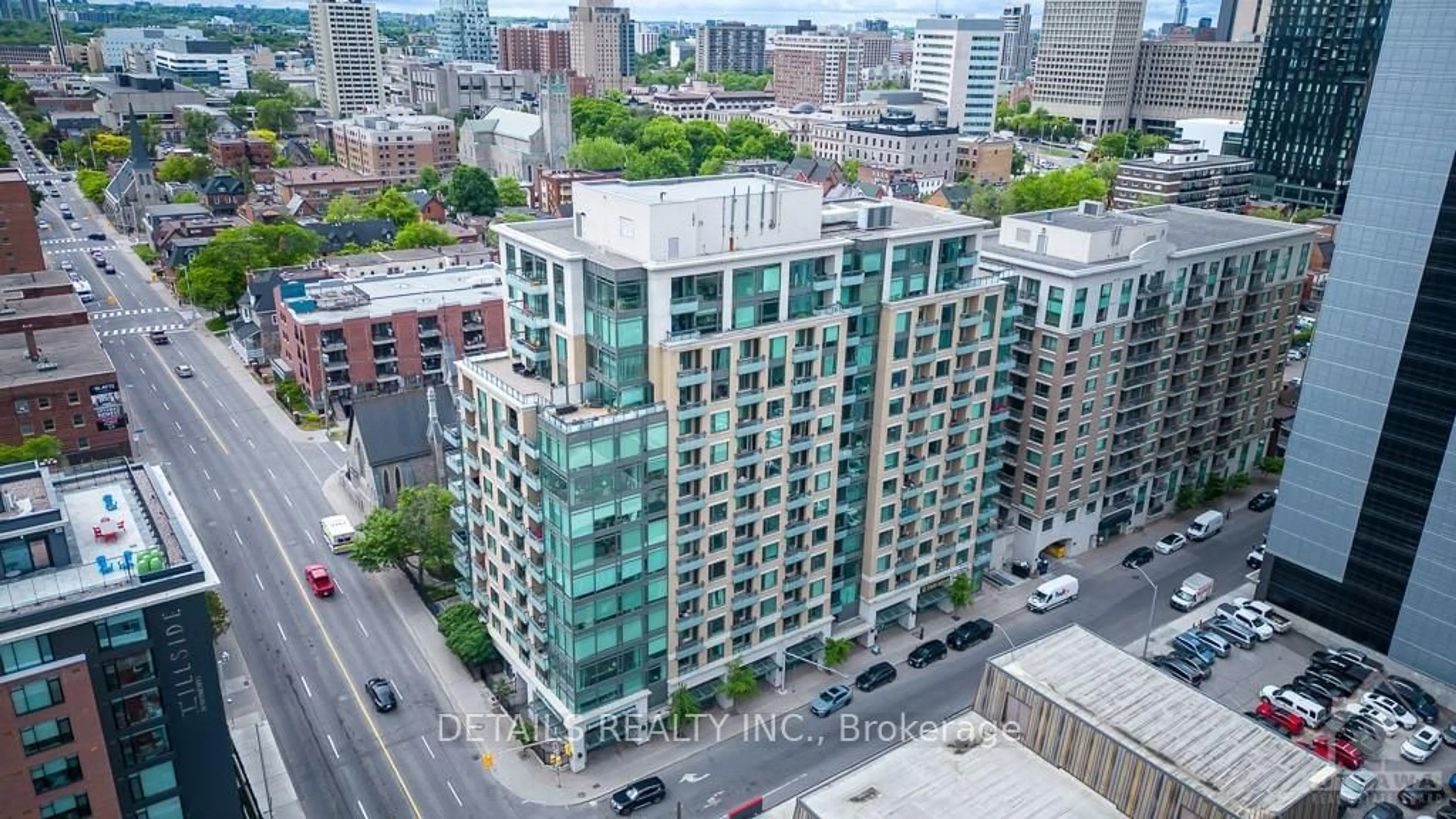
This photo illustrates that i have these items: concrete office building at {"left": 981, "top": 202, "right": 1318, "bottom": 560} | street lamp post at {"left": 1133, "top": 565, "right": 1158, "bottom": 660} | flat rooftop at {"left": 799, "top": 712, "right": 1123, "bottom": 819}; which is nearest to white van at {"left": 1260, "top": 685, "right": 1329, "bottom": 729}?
street lamp post at {"left": 1133, "top": 565, "right": 1158, "bottom": 660}

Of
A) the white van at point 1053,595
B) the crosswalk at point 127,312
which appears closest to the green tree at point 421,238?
the crosswalk at point 127,312

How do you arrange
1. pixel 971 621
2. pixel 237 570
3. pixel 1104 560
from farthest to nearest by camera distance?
pixel 1104 560
pixel 237 570
pixel 971 621

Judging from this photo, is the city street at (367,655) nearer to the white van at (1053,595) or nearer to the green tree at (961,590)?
the white van at (1053,595)

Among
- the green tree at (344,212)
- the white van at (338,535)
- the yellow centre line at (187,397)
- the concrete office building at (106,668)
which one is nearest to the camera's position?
the concrete office building at (106,668)

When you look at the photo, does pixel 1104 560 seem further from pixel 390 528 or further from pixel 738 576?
pixel 390 528

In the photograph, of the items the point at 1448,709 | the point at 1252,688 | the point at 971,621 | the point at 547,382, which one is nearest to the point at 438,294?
the point at 547,382

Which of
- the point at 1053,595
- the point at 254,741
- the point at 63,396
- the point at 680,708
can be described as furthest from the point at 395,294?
the point at 1053,595

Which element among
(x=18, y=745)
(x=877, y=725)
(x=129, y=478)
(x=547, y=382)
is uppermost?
(x=547, y=382)
